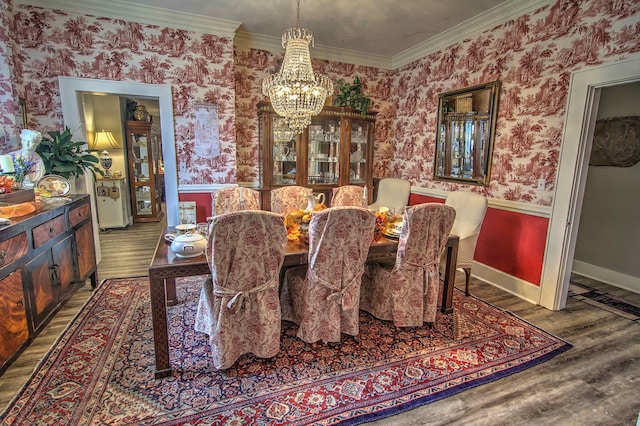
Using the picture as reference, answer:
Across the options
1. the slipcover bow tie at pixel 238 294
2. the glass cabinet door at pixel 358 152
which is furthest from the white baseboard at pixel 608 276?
the slipcover bow tie at pixel 238 294

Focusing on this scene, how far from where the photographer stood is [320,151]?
4.44 meters

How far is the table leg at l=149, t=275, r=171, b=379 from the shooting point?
5.98ft

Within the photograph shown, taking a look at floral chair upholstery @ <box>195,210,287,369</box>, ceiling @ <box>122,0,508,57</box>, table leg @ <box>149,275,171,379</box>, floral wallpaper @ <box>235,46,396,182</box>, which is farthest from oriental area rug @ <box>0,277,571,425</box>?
ceiling @ <box>122,0,508,57</box>

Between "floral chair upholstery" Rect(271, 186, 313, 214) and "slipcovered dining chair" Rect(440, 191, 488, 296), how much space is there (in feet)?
4.98

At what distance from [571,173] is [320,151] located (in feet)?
9.14

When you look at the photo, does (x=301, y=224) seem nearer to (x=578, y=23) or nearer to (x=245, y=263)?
(x=245, y=263)

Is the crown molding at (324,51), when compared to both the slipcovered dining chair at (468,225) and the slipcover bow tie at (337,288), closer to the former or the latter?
the slipcovered dining chair at (468,225)

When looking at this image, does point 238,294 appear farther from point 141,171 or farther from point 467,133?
point 141,171

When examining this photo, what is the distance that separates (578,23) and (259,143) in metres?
3.44

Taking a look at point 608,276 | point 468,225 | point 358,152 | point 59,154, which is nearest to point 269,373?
point 468,225

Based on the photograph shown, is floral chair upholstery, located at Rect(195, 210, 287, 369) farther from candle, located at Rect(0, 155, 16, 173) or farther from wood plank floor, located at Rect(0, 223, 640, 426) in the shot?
candle, located at Rect(0, 155, 16, 173)

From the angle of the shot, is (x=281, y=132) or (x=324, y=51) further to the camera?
(x=324, y=51)

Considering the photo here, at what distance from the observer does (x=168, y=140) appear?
3732 millimetres

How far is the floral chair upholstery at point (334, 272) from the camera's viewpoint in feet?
6.55
